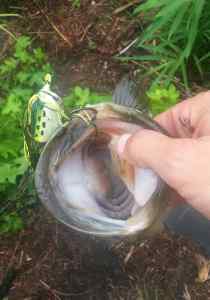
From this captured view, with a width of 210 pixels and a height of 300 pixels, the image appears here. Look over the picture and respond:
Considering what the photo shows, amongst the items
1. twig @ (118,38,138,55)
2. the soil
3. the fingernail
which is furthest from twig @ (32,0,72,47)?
the fingernail

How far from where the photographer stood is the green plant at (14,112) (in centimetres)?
234

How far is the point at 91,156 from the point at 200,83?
1275 millimetres

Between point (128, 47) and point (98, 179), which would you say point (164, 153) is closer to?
point (98, 179)

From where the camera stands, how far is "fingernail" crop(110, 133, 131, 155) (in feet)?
4.90

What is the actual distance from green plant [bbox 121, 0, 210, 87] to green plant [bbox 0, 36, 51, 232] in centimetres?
49

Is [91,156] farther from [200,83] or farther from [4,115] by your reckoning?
[200,83]

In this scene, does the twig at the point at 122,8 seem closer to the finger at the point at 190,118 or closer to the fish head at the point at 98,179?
the finger at the point at 190,118

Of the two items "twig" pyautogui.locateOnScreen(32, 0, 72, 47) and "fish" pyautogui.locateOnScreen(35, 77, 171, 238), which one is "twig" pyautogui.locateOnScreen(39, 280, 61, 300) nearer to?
"fish" pyautogui.locateOnScreen(35, 77, 171, 238)

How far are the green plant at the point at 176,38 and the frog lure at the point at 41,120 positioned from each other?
35.5 inches

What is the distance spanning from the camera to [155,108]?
2.46m

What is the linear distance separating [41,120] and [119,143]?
0.23 m

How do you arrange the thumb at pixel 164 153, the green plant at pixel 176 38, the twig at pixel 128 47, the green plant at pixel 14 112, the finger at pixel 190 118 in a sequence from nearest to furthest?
the thumb at pixel 164 153 → the finger at pixel 190 118 → the green plant at pixel 14 112 → the green plant at pixel 176 38 → the twig at pixel 128 47

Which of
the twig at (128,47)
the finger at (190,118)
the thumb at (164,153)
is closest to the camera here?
the thumb at (164,153)

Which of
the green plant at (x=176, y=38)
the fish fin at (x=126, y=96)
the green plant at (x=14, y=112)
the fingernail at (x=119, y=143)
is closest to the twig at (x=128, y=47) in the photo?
the green plant at (x=176, y=38)
